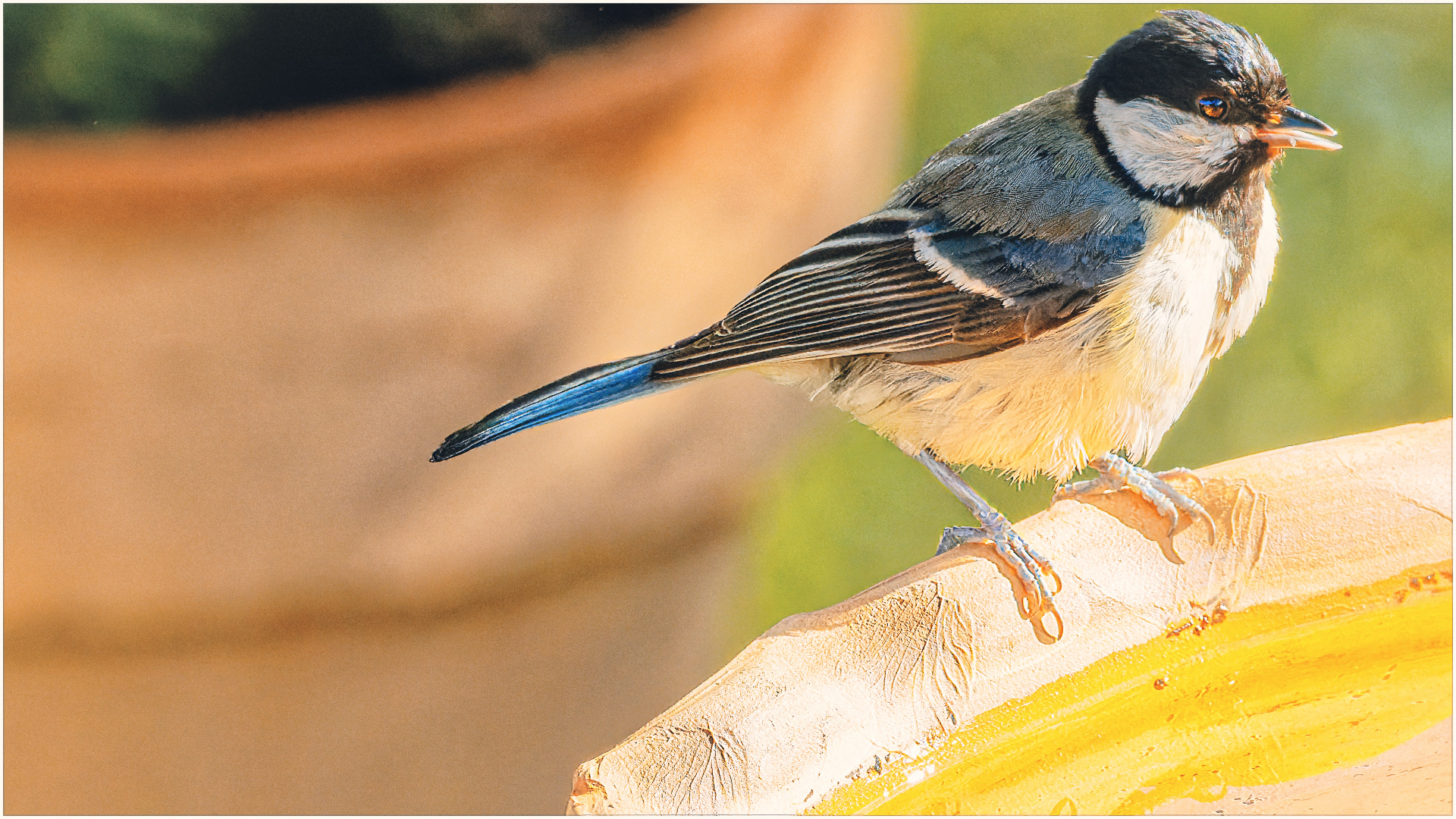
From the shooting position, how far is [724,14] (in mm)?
1651

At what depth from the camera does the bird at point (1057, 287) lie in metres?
1.26

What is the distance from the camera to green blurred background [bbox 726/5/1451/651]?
2.33 meters

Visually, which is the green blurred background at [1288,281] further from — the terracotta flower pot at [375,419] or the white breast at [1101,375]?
the white breast at [1101,375]

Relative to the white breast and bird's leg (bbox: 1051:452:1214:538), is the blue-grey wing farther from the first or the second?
bird's leg (bbox: 1051:452:1214:538)

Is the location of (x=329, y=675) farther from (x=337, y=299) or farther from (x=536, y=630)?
(x=337, y=299)

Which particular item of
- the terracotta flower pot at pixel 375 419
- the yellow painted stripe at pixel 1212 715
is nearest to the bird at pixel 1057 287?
the yellow painted stripe at pixel 1212 715

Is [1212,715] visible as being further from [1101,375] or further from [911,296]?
[911,296]

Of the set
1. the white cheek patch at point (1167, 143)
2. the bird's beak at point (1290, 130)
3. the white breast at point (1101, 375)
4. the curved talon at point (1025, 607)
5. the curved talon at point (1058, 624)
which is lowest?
the curved talon at point (1058, 624)

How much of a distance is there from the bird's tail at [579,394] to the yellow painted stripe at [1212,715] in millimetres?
572

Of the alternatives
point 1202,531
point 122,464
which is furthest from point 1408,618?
point 122,464

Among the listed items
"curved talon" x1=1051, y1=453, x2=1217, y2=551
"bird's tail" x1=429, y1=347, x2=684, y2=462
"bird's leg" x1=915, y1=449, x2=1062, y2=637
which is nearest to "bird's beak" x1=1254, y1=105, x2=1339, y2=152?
"curved talon" x1=1051, y1=453, x2=1217, y2=551

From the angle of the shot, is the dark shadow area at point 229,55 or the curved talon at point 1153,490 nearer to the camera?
the curved talon at point 1153,490

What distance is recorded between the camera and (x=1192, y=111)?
4.16 ft

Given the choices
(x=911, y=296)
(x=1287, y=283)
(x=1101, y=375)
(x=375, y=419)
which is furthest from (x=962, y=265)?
(x=1287, y=283)
